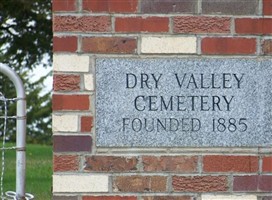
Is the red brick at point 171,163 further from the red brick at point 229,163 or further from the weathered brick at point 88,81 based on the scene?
the weathered brick at point 88,81

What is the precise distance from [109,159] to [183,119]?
40 cm

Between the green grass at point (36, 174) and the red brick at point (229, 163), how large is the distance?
488 centimetres

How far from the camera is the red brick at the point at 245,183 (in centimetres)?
425

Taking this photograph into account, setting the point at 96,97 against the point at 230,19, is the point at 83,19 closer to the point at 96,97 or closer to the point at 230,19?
the point at 96,97

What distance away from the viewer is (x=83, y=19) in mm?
4207

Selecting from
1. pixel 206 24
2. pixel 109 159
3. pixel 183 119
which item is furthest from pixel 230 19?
pixel 109 159

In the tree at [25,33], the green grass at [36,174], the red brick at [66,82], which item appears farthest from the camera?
the tree at [25,33]

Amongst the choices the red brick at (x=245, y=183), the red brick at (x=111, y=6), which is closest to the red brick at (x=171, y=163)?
the red brick at (x=245, y=183)

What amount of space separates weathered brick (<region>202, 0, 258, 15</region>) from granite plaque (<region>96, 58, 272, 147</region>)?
0.75 feet

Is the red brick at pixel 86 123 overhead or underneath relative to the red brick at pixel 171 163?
overhead

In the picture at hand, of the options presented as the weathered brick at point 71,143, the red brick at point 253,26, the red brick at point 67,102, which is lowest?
the weathered brick at point 71,143

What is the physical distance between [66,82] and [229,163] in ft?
2.85

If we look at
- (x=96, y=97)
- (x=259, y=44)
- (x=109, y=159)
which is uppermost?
(x=259, y=44)

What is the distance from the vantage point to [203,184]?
4250 mm
